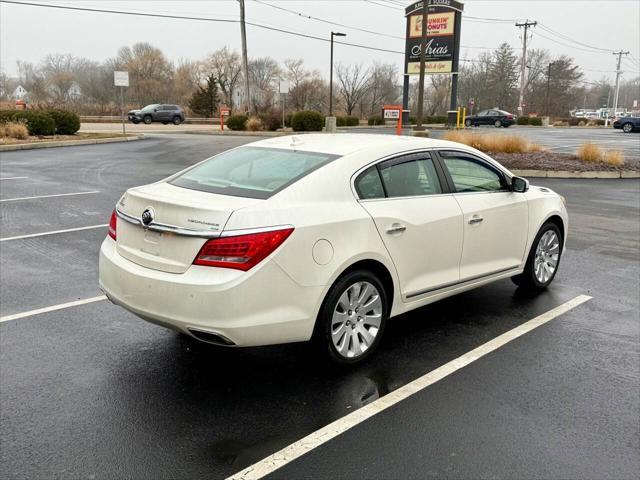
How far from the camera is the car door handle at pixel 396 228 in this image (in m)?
4.18

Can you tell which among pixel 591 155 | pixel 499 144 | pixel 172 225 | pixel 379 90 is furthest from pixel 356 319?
pixel 379 90

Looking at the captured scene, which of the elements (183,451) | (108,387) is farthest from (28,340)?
(183,451)

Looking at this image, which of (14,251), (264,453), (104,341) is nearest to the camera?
(264,453)

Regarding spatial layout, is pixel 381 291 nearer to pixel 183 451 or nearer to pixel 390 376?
pixel 390 376

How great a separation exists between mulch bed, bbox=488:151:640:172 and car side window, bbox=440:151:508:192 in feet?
37.4

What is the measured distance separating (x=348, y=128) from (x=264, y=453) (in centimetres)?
4268

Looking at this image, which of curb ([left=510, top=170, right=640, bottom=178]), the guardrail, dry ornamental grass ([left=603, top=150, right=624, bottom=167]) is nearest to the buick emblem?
curb ([left=510, top=170, right=640, bottom=178])

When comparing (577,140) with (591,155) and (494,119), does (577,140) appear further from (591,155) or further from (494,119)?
(494,119)

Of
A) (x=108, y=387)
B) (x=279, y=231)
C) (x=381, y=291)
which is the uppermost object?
(x=279, y=231)

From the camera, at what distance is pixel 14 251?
7.24m

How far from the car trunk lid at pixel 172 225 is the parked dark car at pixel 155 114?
153ft

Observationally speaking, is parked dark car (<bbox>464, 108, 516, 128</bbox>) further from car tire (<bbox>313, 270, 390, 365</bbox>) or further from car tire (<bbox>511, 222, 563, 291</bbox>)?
car tire (<bbox>313, 270, 390, 365</bbox>)

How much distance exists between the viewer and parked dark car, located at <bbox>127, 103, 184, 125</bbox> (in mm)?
47844

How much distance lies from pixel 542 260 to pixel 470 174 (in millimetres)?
1401
